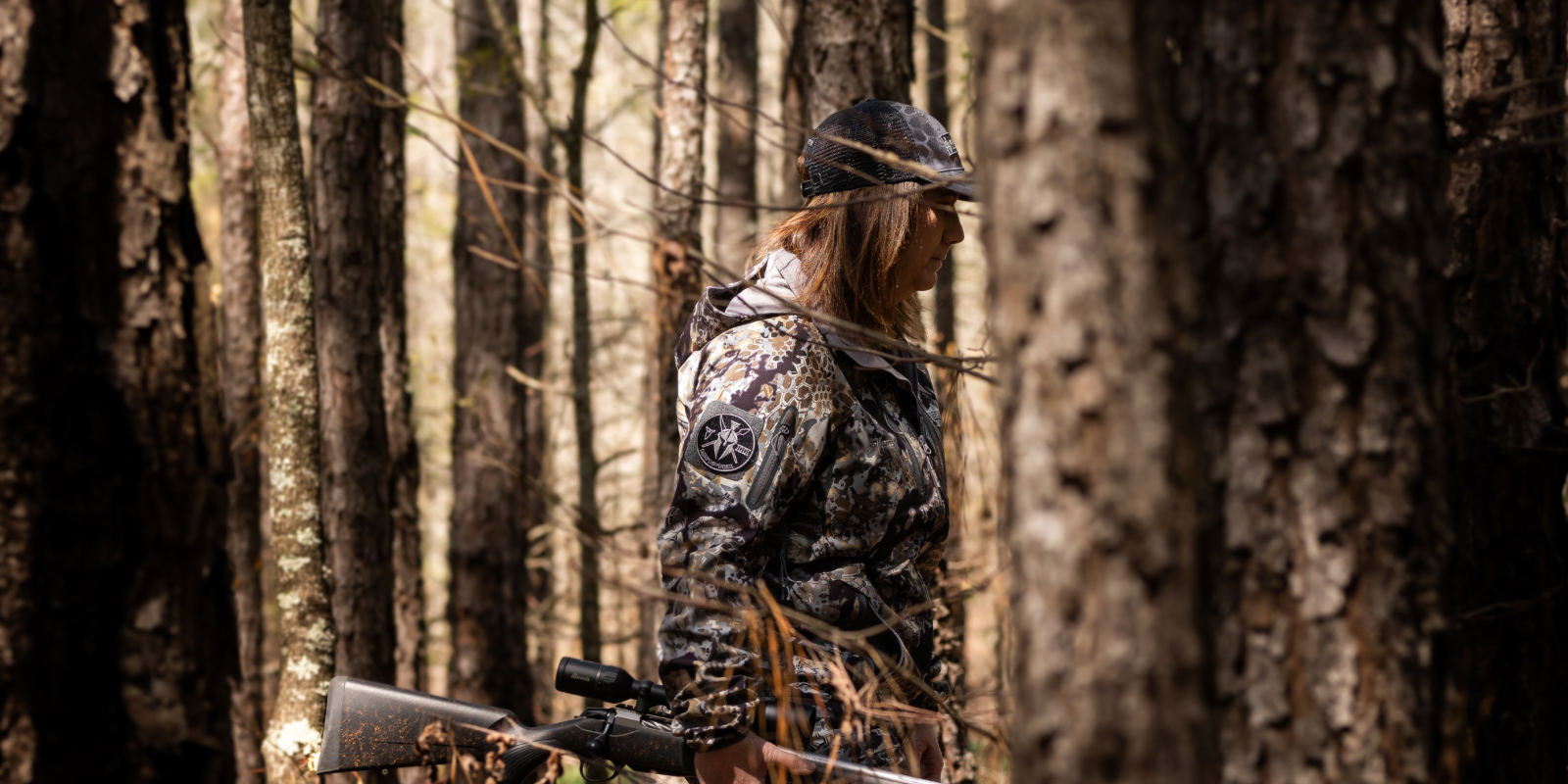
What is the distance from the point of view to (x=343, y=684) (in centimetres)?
274

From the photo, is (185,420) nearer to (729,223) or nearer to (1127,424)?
(1127,424)

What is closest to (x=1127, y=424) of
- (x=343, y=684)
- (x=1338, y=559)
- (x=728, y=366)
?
(x=1338, y=559)

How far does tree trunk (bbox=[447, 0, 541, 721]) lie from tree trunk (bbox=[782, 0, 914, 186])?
463 cm

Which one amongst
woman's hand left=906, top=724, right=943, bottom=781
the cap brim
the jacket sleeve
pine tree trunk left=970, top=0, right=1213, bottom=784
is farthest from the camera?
woman's hand left=906, top=724, right=943, bottom=781

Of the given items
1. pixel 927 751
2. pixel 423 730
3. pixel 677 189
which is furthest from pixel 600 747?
pixel 677 189

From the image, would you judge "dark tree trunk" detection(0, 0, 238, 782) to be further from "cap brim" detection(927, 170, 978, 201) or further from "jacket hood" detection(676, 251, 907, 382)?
"cap brim" detection(927, 170, 978, 201)

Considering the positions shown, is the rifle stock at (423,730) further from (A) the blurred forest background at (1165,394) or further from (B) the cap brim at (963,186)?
(B) the cap brim at (963,186)

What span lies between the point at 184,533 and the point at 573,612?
65.6ft

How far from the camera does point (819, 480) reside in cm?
213

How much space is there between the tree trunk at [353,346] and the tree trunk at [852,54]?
264 cm

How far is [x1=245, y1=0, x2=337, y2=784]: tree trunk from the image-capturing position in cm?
376

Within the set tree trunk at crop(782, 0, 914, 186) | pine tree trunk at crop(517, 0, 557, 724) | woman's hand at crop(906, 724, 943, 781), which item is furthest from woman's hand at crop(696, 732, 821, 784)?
pine tree trunk at crop(517, 0, 557, 724)

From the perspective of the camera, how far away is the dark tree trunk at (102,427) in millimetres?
1595

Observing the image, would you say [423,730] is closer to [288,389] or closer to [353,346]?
[288,389]
